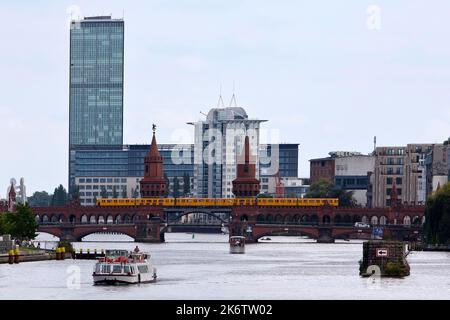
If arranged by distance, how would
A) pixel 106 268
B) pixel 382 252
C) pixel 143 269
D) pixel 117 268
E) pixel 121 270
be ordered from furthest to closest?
pixel 382 252
pixel 143 269
pixel 117 268
pixel 121 270
pixel 106 268

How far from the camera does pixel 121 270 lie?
135 m

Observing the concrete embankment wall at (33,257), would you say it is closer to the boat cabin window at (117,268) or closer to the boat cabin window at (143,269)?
the boat cabin window at (143,269)

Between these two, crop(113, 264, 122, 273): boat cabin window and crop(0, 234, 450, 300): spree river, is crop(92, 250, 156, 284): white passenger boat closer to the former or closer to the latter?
crop(113, 264, 122, 273): boat cabin window

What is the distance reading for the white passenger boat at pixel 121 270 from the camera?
134 m

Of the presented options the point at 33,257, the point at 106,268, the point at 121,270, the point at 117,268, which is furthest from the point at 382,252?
the point at 33,257

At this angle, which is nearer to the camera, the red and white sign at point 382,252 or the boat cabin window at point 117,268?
the boat cabin window at point 117,268

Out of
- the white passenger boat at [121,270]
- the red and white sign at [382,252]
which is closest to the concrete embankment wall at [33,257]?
the white passenger boat at [121,270]

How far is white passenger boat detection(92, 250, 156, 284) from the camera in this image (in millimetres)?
133625

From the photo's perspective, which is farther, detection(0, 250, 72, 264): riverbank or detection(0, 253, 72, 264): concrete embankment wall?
detection(0, 250, 72, 264): riverbank

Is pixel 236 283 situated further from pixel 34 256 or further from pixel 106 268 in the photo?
pixel 34 256

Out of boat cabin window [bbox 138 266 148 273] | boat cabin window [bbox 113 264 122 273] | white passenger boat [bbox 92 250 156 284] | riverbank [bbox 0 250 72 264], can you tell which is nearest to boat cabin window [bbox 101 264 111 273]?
white passenger boat [bbox 92 250 156 284]

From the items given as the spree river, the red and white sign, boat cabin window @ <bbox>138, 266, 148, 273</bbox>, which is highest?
the red and white sign
